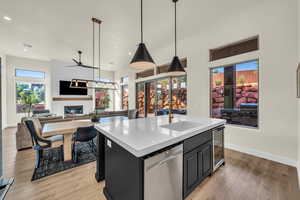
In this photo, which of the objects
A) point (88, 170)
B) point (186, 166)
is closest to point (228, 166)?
point (186, 166)

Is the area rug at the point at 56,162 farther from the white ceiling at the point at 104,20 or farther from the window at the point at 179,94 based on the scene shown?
the white ceiling at the point at 104,20

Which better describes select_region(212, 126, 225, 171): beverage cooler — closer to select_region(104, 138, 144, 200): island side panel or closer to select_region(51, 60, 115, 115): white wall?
select_region(104, 138, 144, 200): island side panel

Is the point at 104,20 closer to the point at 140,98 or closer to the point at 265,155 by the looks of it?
the point at 140,98

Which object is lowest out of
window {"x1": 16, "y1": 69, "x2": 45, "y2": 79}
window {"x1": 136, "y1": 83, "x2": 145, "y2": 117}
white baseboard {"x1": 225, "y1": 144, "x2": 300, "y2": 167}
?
white baseboard {"x1": 225, "y1": 144, "x2": 300, "y2": 167}

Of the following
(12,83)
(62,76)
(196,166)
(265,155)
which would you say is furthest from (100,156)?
(12,83)

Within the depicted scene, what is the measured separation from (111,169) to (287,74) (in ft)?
12.4

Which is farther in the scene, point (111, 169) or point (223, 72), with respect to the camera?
point (223, 72)

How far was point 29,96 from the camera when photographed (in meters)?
5.75

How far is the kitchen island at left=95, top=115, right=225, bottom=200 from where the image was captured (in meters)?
1.20

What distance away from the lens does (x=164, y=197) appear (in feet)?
4.46

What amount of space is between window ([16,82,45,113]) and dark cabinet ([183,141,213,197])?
7.04 meters

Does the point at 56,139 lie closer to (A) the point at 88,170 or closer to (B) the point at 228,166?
(A) the point at 88,170

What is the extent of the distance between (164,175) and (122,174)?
1.55 ft

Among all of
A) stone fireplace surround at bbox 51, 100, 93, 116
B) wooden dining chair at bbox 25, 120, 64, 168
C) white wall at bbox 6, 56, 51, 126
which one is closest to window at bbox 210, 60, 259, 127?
wooden dining chair at bbox 25, 120, 64, 168
